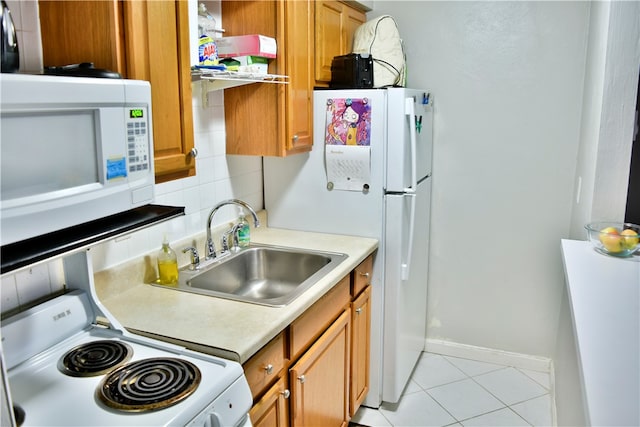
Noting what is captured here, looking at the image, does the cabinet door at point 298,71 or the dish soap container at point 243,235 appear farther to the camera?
the dish soap container at point 243,235

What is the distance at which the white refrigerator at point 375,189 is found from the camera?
249 cm

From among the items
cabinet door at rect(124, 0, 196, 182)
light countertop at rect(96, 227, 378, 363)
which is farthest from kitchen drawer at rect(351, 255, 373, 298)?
cabinet door at rect(124, 0, 196, 182)

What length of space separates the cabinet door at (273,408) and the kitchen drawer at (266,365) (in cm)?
3

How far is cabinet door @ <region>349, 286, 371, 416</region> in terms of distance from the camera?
95.9 inches

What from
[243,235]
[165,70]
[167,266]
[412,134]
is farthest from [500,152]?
[165,70]

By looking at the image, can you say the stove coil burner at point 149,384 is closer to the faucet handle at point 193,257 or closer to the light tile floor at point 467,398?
the faucet handle at point 193,257

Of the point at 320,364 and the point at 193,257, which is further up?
the point at 193,257

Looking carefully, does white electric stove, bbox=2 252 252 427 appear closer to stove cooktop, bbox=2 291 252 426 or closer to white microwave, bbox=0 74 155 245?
stove cooktop, bbox=2 291 252 426

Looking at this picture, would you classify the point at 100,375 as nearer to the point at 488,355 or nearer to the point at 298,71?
the point at 298,71

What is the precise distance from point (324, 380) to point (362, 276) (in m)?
0.55

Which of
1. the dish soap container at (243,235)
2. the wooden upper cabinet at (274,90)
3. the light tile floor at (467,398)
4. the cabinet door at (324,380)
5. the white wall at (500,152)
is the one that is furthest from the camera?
the white wall at (500,152)

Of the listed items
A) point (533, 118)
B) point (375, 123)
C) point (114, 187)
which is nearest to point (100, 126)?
point (114, 187)

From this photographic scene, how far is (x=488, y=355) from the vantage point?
10.7 ft

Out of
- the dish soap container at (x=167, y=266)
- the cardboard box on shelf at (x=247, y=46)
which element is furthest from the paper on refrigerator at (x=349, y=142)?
the dish soap container at (x=167, y=266)
